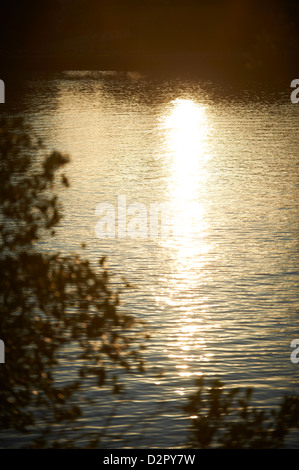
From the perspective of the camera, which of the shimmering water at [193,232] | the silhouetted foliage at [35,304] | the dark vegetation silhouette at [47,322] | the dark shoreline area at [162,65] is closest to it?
the dark vegetation silhouette at [47,322]

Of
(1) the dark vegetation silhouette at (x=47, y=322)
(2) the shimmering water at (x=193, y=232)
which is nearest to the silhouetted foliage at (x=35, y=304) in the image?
(1) the dark vegetation silhouette at (x=47, y=322)

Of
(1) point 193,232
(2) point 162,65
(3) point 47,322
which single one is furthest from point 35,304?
(2) point 162,65

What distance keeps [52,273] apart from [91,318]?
1118 millimetres

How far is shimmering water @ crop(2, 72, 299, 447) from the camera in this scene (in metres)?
24.3

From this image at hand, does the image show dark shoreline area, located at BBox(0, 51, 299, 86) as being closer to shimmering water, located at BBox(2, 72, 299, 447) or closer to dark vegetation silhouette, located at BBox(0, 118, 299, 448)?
shimmering water, located at BBox(2, 72, 299, 447)

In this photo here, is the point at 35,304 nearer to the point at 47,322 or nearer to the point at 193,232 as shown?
the point at 47,322

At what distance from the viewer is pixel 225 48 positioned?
535 feet

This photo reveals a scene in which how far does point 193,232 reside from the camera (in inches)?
1662

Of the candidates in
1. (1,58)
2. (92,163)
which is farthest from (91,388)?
(1,58)

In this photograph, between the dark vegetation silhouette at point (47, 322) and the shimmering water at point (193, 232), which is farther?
the shimmering water at point (193, 232)

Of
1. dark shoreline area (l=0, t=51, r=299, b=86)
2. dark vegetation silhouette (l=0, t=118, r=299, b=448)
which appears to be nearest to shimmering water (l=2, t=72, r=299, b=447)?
dark vegetation silhouette (l=0, t=118, r=299, b=448)

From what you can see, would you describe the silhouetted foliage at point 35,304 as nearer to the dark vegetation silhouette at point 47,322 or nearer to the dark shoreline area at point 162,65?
the dark vegetation silhouette at point 47,322

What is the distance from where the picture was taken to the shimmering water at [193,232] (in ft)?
79.8

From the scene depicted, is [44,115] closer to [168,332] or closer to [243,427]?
[168,332]
